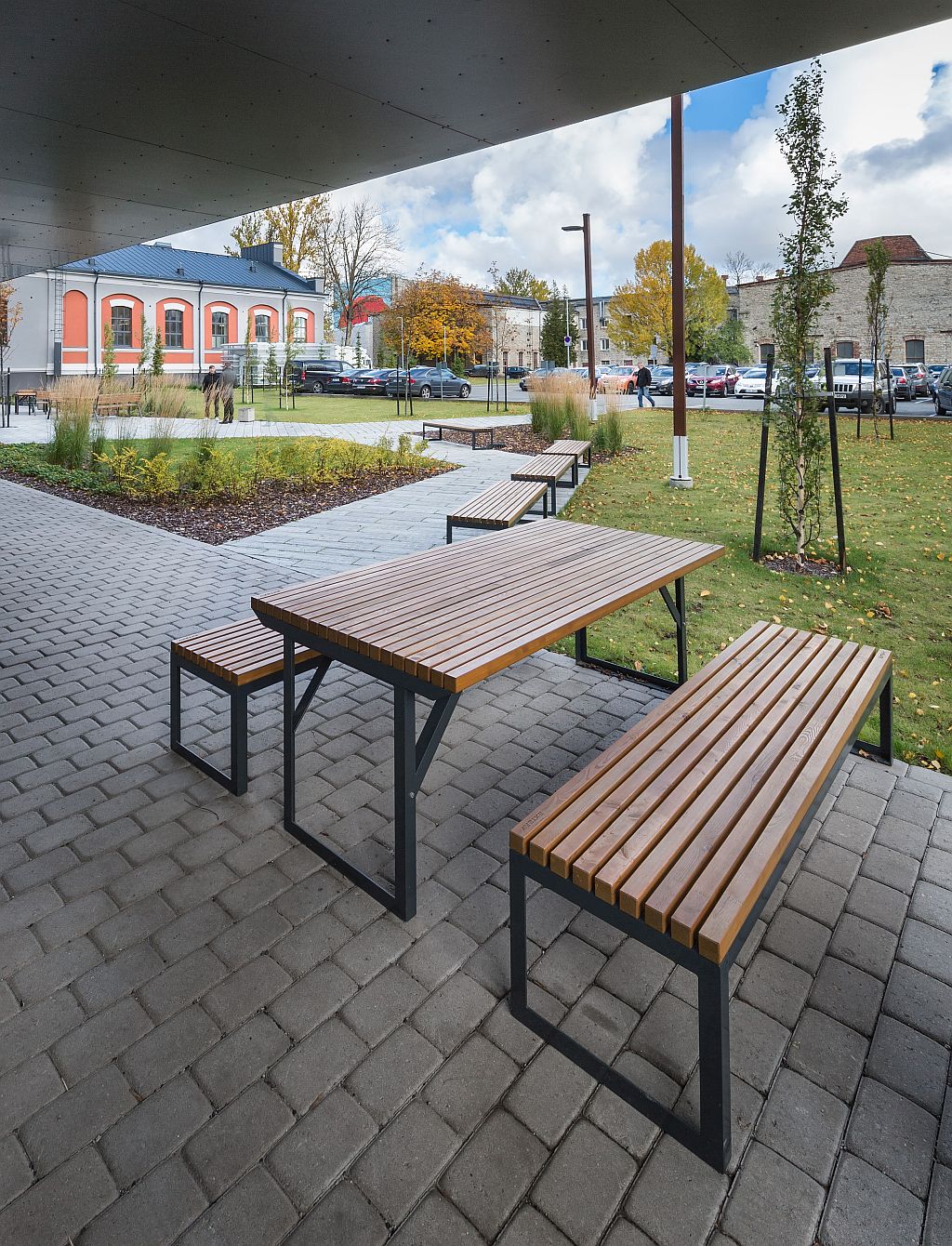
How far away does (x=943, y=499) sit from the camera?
9.01 meters

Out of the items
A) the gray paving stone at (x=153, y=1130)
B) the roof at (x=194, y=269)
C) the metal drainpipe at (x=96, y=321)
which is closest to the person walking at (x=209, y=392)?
the gray paving stone at (x=153, y=1130)

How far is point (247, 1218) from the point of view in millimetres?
1547

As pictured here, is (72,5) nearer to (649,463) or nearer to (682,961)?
(682,961)

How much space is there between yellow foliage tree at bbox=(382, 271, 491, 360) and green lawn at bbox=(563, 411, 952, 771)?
27.0 m

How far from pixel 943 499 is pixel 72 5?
30.3 feet

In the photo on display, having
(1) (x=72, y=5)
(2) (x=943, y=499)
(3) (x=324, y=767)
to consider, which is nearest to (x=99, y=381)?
(1) (x=72, y=5)

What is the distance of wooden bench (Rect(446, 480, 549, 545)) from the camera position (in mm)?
5707

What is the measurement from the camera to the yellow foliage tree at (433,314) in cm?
3609

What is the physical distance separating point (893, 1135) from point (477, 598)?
6.17ft

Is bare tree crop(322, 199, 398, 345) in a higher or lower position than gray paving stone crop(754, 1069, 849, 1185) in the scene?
higher

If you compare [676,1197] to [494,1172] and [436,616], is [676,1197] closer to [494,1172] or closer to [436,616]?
[494,1172]

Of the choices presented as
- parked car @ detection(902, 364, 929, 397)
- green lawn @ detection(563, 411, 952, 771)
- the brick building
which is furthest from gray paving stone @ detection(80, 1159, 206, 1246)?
the brick building

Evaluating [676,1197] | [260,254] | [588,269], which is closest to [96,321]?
[260,254]

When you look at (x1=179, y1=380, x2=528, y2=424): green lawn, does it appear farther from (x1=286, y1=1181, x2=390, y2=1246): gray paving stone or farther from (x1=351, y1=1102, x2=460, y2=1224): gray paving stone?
(x1=286, y1=1181, x2=390, y2=1246): gray paving stone
